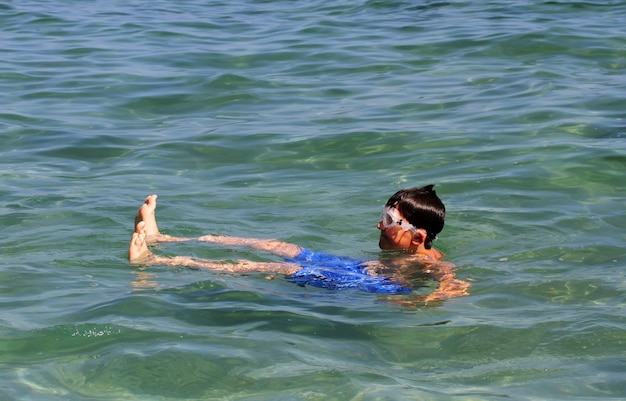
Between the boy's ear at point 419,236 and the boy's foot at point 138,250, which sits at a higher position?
the boy's foot at point 138,250

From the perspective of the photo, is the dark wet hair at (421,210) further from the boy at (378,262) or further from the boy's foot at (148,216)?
the boy's foot at (148,216)

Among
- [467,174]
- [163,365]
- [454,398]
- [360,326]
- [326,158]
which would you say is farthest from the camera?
[326,158]

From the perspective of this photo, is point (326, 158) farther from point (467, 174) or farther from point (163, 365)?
point (163, 365)

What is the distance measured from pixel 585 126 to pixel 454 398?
5862mm

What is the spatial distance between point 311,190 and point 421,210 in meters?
2.07

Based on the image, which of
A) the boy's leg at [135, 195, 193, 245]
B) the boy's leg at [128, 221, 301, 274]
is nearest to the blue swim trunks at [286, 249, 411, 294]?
the boy's leg at [128, 221, 301, 274]

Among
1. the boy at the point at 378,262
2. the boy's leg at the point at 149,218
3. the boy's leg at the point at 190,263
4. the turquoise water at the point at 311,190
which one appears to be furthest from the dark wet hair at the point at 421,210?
the boy's leg at the point at 149,218

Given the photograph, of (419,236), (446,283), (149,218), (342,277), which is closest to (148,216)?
(149,218)

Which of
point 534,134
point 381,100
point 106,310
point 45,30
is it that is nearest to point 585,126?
point 534,134

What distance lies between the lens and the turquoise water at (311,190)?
4.88 meters

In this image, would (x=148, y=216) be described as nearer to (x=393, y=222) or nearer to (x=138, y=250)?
(x=138, y=250)

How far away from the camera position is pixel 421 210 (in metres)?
6.59

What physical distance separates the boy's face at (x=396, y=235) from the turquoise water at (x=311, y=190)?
1.29 feet

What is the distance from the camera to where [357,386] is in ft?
15.0
